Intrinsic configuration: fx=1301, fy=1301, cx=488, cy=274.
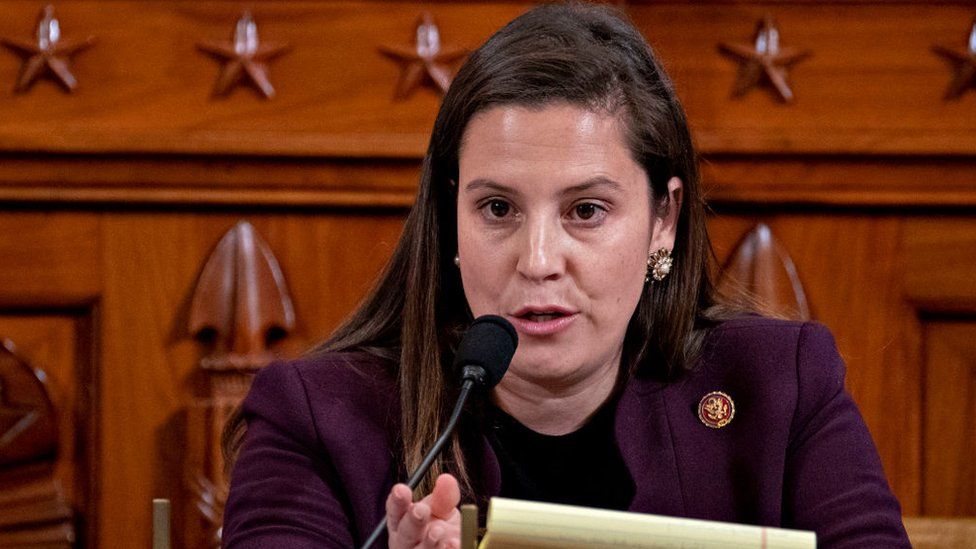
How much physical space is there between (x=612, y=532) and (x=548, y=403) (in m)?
0.71

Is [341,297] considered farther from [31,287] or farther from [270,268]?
[31,287]

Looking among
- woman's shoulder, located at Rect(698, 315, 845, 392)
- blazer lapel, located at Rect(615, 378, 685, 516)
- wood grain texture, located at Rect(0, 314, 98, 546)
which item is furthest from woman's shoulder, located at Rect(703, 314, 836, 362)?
wood grain texture, located at Rect(0, 314, 98, 546)

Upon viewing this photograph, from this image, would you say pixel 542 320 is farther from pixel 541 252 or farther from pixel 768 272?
pixel 768 272

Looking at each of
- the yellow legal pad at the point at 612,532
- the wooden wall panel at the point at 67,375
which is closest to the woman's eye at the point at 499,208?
the yellow legal pad at the point at 612,532

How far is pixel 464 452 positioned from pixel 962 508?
1156mm

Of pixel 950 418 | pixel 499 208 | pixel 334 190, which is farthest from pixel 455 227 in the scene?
pixel 950 418

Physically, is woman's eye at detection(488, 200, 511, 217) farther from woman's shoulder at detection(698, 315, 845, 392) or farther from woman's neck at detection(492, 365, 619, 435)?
woman's shoulder at detection(698, 315, 845, 392)

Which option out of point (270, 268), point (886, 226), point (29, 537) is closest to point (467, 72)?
point (270, 268)

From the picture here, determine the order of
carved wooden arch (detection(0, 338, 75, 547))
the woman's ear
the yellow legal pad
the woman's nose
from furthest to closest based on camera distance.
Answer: carved wooden arch (detection(0, 338, 75, 547))
the woman's ear
the woman's nose
the yellow legal pad

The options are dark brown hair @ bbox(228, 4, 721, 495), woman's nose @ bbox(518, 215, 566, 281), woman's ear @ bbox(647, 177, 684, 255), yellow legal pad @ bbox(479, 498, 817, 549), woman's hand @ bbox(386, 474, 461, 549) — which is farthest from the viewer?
woman's ear @ bbox(647, 177, 684, 255)

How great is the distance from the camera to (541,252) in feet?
4.92

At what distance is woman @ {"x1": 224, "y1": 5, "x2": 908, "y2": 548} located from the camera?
60.8 inches

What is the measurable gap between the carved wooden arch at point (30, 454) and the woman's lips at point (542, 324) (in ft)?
3.74

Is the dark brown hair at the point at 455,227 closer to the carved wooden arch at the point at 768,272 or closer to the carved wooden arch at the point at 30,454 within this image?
the carved wooden arch at the point at 768,272
